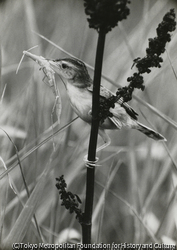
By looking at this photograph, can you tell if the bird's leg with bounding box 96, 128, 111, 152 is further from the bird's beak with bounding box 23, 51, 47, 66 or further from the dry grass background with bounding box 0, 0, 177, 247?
the bird's beak with bounding box 23, 51, 47, 66

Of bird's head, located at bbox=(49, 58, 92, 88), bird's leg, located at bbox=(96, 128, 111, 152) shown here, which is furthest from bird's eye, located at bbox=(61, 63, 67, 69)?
bird's leg, located at bbox=(96, 128, 111, 152)

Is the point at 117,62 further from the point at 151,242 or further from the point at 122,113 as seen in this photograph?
the point at 151,242

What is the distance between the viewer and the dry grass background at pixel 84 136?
522 millimetres

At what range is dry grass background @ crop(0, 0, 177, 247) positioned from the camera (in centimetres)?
52

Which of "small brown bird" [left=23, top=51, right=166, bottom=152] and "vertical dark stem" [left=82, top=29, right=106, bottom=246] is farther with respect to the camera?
"small brown bird" [left=23, top=51, right=166, bottom=152]

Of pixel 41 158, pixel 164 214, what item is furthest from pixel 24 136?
pixel 164 214

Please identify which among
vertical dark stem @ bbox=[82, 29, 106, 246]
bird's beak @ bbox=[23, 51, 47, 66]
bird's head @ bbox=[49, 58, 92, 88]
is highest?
bird's beak @ bbox=[23, 51, 47, 66]

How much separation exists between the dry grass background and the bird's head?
50mm

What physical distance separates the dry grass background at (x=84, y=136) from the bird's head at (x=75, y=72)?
5cm

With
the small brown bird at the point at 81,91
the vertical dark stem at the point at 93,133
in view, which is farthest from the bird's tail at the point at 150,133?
the vertical dark stem at the point at 93,133

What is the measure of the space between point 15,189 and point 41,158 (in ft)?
0.22

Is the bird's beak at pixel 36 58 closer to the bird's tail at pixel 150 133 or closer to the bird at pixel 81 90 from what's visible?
the bird at pixel 81 90

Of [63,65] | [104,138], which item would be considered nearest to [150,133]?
[104,138]

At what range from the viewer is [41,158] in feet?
1.77
